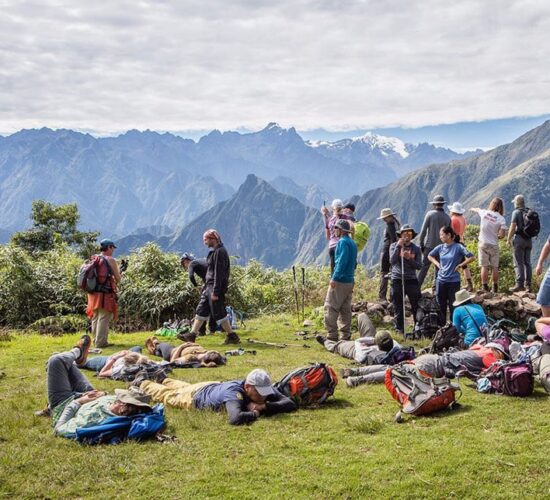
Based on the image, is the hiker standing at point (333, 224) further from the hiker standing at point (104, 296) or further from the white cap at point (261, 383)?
the white cap at point (261, 383)

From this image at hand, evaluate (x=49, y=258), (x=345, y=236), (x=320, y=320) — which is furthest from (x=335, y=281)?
(x=49, y=258)

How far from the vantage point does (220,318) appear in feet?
42.4

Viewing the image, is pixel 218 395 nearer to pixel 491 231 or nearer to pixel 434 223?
pixel 434 223

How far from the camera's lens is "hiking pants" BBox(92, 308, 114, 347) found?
12.7 metres

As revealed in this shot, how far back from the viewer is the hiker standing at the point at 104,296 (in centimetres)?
1266

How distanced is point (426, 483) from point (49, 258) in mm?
19768

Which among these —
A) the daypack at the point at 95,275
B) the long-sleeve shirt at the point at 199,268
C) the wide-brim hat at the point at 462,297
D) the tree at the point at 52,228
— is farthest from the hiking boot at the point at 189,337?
the tree at the point at 52,228

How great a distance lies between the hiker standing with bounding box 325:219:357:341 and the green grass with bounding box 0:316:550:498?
4.42 m

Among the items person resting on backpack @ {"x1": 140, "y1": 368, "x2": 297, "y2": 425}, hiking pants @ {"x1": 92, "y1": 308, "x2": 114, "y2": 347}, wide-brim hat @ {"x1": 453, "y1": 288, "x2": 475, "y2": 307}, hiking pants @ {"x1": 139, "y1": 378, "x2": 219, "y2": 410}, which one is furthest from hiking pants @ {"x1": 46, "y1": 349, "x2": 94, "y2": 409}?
wide-brim hat @ {"x1": 453, "y1": 288, "x2": 475, "y2": 307}

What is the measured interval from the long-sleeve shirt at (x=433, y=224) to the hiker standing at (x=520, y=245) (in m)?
1.98

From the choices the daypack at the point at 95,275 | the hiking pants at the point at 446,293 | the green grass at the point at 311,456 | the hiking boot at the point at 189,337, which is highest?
the daypack at the point at 95,275

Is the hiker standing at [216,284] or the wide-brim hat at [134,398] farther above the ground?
the hiker standing at [216,284]

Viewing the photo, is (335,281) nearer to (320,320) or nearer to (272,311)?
(320,320)

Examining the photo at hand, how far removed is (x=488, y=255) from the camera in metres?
14.5
